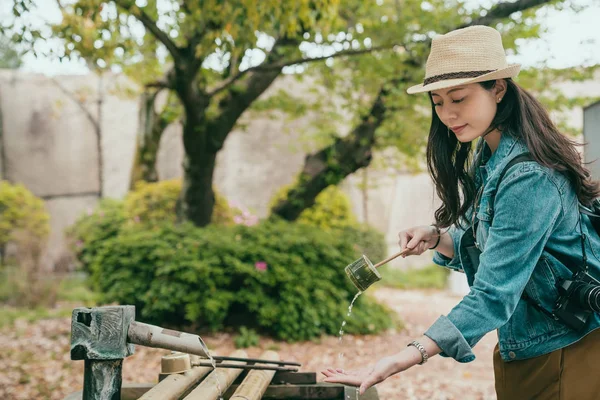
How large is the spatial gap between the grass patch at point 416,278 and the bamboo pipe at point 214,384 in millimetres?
11091

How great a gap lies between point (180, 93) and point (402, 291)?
801 centimetres

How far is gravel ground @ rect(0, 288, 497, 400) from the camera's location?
521 centimetres

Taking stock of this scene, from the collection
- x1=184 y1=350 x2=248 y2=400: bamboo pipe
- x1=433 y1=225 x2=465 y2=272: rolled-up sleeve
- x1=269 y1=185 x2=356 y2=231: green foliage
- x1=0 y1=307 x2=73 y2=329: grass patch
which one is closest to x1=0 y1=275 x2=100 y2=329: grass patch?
x1=0 y1=307 x2=73 y2=329: grass patch

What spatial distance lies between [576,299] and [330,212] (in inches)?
415

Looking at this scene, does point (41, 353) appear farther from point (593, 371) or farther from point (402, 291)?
point (402, 291)

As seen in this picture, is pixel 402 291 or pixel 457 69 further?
pixel 402 291

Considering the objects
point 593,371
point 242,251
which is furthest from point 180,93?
point 593,371

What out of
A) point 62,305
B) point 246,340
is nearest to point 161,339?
point 246,340

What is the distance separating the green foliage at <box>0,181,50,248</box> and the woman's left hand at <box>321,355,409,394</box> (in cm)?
1033

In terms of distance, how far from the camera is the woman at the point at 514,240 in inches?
63.6

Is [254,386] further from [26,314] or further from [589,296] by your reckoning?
[26,314]

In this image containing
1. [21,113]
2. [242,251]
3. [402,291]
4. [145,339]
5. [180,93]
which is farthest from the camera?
[21,113]

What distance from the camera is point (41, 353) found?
6.49 metres

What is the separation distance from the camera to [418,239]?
2182 mm
